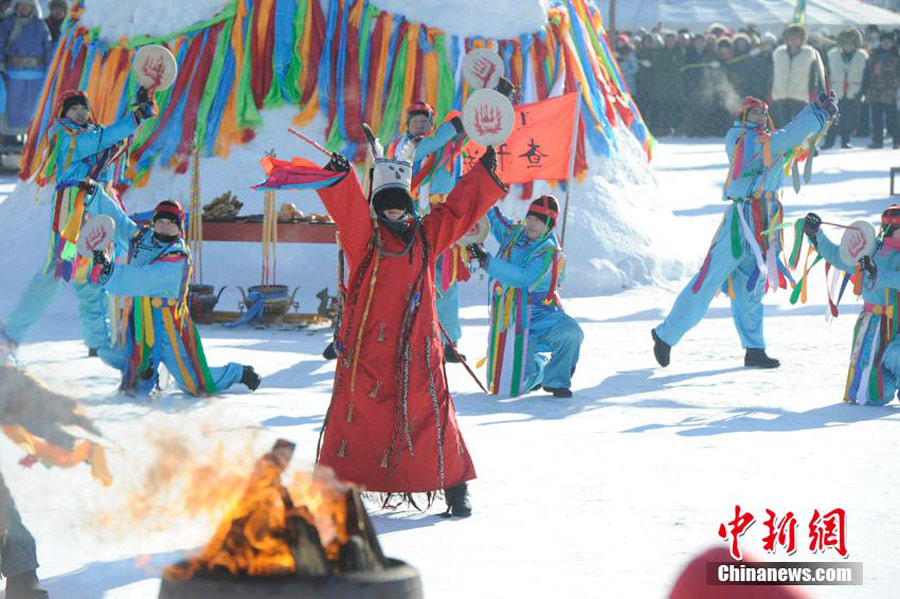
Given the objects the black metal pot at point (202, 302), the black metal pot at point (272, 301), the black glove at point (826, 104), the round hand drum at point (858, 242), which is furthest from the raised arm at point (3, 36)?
the round hand drum at point (858, 242)

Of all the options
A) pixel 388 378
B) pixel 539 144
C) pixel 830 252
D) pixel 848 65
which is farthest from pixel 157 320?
pixel 848 65

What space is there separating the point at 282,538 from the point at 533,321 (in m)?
4.42

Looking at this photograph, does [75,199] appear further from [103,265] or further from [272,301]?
[272,301]

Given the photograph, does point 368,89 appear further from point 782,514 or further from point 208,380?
point 782,514

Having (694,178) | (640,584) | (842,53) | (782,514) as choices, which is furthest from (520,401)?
(842,53)

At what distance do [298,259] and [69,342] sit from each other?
2.27m

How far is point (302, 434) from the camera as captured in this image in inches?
272

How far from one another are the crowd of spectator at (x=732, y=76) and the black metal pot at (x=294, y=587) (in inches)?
697

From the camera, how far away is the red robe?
220 inches

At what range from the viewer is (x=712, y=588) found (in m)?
3.48

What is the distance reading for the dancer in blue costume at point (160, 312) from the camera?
7.67 metres

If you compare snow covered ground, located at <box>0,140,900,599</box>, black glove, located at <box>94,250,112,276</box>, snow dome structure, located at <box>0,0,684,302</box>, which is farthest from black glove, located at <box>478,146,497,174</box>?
snow dome structure, located at <box>0,0,684,302</box>

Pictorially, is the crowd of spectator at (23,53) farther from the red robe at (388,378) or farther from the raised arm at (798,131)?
the red robe at (388,378)

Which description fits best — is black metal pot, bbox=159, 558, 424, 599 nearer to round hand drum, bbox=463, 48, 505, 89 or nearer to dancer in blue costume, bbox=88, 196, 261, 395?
dancer in blue costume, bbox=88, 196, 261, 395
